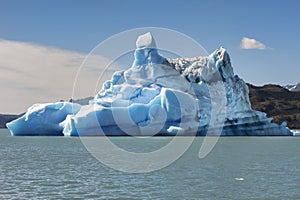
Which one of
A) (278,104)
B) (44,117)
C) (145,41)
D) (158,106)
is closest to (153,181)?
(158,106)

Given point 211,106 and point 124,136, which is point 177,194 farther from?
point 124,136

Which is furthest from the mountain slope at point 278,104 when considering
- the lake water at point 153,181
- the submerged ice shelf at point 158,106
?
the lake water at point 153,181

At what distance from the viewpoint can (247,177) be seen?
18.3m

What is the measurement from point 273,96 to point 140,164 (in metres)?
133

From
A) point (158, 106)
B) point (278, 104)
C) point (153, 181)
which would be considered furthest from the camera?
point (278, 104)

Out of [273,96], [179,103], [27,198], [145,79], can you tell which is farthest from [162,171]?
[273,96]

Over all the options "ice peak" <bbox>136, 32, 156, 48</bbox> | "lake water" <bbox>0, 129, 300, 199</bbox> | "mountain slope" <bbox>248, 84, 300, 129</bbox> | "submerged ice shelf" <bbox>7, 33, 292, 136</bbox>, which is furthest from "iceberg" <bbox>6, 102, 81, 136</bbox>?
"mountain slope" <bbox>248, 84, 300, 129</bbox>

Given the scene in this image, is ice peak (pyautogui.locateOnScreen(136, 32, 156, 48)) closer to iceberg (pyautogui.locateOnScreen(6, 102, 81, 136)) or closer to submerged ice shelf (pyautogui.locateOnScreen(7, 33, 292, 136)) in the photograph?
submerged ice shelf (pyautogui.locateOnScreen(7, 33, 292, 136))

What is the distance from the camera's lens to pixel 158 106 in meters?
44.2

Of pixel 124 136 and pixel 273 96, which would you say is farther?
Result: pixel 273 96

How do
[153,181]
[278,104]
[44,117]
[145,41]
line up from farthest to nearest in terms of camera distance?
1. [278,104]
2. [145,41]
3. [44,117]
4. [153,181]

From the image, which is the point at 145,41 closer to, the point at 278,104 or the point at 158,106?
the point at 158,106

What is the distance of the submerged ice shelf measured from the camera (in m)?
44.3

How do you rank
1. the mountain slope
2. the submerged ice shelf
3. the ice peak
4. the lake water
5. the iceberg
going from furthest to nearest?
the mountain slope, the ice peak, the iceberg, the submerged ice shelf, the lake water
